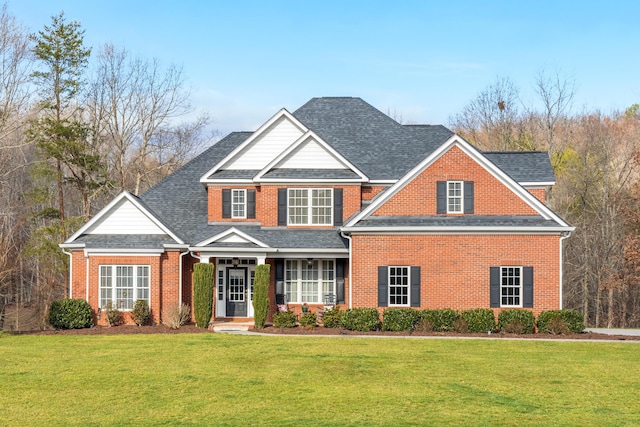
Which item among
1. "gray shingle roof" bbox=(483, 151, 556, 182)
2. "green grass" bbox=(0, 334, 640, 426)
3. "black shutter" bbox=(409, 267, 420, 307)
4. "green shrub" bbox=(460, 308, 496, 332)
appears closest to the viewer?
"green grass" bbox=(0, 334, 640, 426)

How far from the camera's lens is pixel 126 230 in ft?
102

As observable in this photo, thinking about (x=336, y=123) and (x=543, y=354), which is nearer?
(x=543, y=354)

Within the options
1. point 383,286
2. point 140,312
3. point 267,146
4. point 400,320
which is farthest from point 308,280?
point 140,312

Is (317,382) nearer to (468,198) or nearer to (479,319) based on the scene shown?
(479,319)

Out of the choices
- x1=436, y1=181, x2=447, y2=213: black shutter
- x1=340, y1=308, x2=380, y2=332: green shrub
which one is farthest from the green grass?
x1=436, y1=181, x2=447, y2=213: black shutter

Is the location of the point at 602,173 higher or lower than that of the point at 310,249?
higher

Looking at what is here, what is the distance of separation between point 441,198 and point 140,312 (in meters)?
12.4

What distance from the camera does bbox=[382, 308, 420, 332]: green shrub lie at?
27.9 m

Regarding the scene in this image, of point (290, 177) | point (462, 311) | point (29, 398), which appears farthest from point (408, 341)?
point (29, 398)

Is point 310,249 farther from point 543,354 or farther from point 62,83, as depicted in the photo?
point 62,83

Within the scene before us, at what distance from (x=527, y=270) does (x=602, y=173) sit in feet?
81.0

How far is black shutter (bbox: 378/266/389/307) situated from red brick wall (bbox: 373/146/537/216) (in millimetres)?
2191

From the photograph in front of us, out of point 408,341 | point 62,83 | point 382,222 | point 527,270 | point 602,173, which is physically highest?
point 62,83

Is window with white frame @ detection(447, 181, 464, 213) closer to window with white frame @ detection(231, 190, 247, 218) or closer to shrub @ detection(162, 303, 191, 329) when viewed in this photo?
window with white frame @ detection(231, 190, 247, 218)
